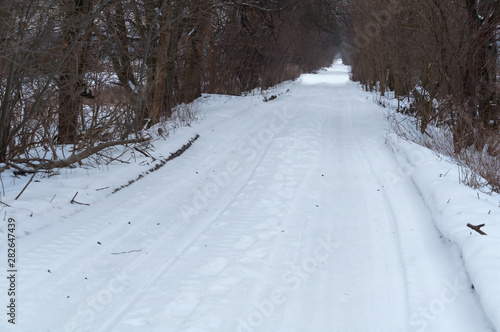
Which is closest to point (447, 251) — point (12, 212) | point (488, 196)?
point (488, 196)

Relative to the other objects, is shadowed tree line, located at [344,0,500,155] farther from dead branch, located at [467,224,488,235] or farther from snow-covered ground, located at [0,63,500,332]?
dead branch, located at [467,224,488,235]

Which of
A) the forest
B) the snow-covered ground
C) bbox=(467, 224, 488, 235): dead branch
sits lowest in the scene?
the snow-covered ground

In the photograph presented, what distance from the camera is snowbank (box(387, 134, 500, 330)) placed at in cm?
359

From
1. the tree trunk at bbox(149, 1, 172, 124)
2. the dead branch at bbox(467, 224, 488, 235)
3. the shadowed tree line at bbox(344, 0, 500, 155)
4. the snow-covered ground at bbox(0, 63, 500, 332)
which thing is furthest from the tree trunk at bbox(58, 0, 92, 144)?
the shadowed tree line at bbox(344, 0, 500, 155)

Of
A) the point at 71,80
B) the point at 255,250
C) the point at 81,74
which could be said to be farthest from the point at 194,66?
the point at 255,250

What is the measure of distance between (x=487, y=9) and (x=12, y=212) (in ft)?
30.5

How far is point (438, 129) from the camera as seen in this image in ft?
37.2

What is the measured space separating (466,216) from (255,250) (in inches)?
89.3

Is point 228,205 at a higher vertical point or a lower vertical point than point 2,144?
lower

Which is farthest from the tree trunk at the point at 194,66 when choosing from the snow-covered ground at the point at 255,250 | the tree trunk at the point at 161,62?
the snow-covered ground at the point at 255,250

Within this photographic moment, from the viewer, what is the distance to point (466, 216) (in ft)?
16.2

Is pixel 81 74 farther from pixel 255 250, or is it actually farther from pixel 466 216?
pixel 466 216

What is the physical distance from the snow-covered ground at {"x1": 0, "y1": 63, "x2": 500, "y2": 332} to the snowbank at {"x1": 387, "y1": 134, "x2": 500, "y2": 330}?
2cm

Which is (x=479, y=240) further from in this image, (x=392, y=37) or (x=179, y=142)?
(x=392, y=37)
